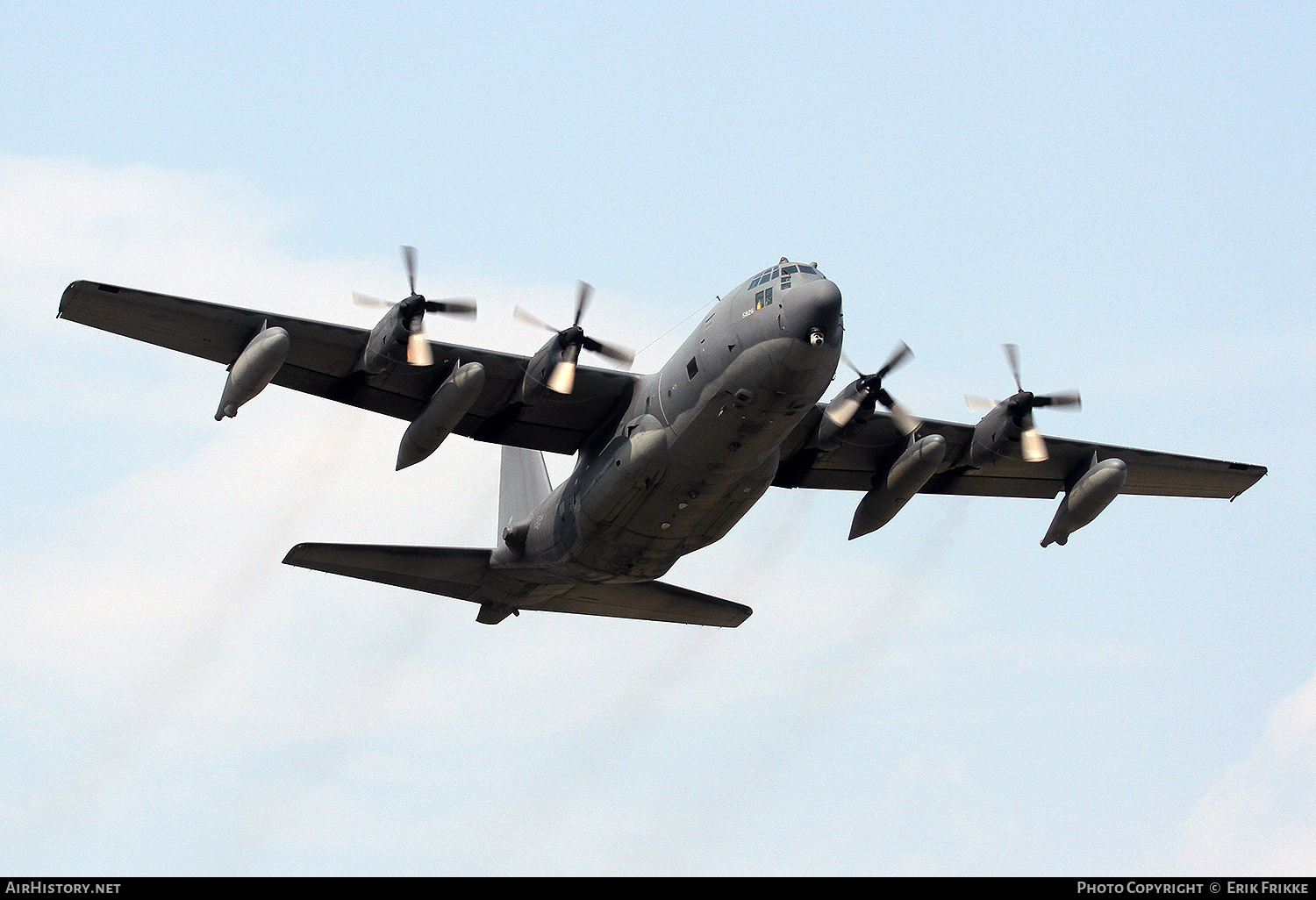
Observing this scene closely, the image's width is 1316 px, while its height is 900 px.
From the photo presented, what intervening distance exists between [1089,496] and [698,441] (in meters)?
9.31

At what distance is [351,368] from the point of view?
27047mm

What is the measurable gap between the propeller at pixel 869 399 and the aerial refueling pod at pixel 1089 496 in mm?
4378

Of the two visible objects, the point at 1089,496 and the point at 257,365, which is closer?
the point at 257,365

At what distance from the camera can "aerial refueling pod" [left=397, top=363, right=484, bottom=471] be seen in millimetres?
24872

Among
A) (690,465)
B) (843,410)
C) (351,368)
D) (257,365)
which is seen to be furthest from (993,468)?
(257,365)

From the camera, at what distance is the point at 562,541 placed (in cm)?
2772

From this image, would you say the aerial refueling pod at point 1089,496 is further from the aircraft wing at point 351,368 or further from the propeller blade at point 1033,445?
the aircraft wing at point 351,368

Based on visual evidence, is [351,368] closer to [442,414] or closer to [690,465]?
[442,414]

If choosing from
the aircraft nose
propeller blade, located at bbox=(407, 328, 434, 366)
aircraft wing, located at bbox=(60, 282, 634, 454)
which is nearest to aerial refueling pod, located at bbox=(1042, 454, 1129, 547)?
the aircraft nose

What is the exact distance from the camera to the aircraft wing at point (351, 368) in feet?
81.5

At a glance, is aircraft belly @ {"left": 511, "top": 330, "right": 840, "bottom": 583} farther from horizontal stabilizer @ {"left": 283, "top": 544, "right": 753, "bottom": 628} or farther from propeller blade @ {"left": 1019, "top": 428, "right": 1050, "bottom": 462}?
propeller blade @ {"left": 1019, "top": 428, "right": 1050, "bottom": 462}

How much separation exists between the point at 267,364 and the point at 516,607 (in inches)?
384
